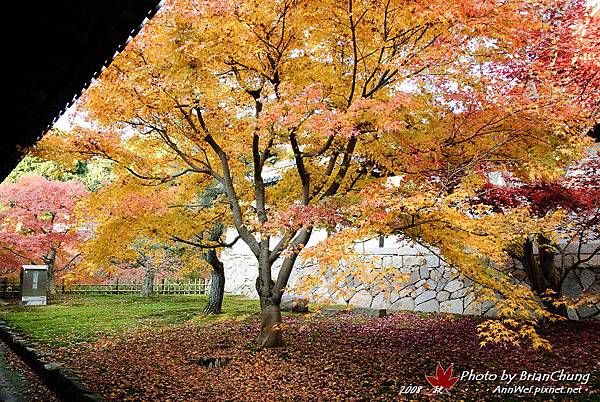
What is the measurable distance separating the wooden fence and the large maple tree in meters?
13.6

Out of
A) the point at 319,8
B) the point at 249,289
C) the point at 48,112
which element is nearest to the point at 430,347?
the point at 319,8

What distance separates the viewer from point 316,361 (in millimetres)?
6934

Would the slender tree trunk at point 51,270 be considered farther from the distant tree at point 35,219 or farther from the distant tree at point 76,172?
the distant tree at point 76,172

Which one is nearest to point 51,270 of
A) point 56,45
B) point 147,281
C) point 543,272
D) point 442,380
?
point 147,281

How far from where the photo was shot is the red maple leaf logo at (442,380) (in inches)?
216

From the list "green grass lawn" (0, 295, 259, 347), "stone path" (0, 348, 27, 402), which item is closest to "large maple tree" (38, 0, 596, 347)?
"stone path" (0, 348, 27, 402)

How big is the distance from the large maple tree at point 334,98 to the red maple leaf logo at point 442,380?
6.49 ft

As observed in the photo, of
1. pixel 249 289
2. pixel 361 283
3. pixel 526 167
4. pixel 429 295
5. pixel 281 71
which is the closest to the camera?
pixel 526 167

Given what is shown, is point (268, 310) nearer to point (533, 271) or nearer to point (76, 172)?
point (533, 271)

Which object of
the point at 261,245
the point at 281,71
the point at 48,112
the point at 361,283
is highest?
the point at 281,71

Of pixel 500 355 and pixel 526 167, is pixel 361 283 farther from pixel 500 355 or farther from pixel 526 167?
pixel 526 167

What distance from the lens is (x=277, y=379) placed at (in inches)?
239

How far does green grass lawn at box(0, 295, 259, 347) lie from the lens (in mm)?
9523

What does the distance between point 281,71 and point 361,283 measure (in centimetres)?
803
